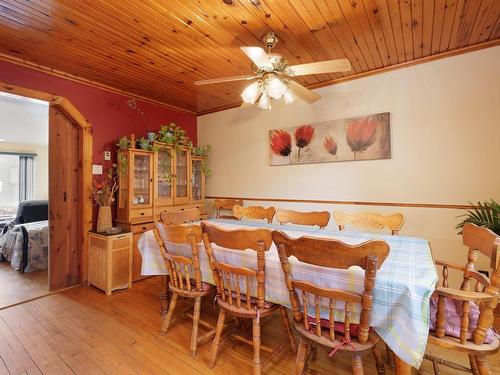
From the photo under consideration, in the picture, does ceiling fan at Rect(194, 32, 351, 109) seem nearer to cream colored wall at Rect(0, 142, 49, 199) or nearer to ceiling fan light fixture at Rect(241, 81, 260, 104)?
ceiling fan light fixture at Rect(241, 81, 260, 104)

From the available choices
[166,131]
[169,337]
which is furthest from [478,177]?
[166,131]

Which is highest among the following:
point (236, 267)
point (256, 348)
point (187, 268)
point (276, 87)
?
point (276, 87)

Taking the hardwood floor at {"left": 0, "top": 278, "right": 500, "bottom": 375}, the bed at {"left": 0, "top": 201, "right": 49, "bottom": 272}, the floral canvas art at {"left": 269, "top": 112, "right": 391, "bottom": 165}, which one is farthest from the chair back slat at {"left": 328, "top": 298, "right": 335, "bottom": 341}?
the bed at {"left": 0, "top": 201, "right": 49, "bottom": 272}

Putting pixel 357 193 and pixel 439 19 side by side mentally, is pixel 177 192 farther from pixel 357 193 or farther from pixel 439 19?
pixel 439 19

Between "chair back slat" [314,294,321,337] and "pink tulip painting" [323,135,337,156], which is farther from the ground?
"pink tulip painting" [323,135,337,156]

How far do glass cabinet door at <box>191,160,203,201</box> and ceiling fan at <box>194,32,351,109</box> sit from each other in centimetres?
220

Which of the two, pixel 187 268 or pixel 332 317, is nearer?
pixel 332 317

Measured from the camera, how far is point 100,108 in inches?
133

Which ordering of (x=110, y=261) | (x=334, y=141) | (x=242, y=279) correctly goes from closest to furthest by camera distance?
(x=242, y=279) < (x=110, y=261) < (x=334, y=141)

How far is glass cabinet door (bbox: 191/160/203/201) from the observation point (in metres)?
4.31

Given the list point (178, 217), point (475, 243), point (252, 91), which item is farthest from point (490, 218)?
point (178, 217)

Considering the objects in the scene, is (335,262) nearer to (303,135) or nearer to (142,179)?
(303,135)

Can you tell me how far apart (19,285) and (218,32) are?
3638mm

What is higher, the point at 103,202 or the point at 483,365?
the point at 103,202
